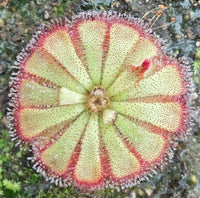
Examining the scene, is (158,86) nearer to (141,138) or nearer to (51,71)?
(141,138)

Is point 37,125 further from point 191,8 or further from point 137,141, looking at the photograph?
point 191,8

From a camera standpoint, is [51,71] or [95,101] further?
[51,71]

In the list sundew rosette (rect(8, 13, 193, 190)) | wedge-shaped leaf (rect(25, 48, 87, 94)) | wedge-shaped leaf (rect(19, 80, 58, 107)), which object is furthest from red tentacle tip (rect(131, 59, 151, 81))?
wedge-shaped leaf (rect(19, 80, 58, 107))

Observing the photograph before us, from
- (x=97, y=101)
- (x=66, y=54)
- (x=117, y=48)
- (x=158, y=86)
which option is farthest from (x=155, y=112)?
(x=66, y=54)

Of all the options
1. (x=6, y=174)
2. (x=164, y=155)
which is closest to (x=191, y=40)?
(x=164, y=155)

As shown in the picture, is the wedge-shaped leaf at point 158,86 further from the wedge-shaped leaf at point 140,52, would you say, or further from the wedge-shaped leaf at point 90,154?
the wedge-shaped leaf at point 90,154

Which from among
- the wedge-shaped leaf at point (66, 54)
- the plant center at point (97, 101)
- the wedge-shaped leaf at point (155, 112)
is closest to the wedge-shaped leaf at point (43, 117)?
the plant center at point (97, 101)
